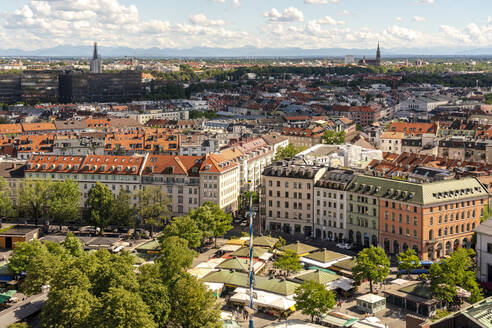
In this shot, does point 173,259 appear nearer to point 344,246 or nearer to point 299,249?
point 299,249

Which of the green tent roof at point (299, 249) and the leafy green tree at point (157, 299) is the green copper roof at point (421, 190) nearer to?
the green tent roof at point (299, 249)

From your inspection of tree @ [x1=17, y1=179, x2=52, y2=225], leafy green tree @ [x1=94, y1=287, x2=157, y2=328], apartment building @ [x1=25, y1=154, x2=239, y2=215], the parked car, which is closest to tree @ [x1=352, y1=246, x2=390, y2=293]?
the parked car

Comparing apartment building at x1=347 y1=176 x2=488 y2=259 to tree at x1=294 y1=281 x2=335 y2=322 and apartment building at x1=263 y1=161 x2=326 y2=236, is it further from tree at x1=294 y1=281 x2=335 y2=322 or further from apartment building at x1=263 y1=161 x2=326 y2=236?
tree at x1=294 y1=281 x2=335 y2=322

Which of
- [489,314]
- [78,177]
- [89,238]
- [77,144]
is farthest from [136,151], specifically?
[489,314]

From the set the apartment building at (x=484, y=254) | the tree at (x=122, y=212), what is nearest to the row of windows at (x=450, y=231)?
the apartment building at (x=484, y=254)

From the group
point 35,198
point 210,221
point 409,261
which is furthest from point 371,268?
point 35,198

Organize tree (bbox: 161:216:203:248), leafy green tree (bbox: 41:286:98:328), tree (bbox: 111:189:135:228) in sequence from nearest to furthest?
leafy green tree (bbox: 41:286:98:328), tree (bbox: 161:216:203:248), tree (bbox: 111:189:135:228)

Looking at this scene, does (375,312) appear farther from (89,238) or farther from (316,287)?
(89,238)
